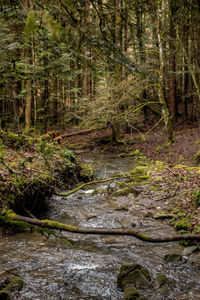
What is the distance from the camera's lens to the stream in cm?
371

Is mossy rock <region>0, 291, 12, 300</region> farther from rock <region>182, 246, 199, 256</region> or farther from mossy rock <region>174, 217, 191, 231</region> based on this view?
mossy rock <region>174, 217, 191, 231</region>

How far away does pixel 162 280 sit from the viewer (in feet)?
12.8

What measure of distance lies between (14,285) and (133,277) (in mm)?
1834

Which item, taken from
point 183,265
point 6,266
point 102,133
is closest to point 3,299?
point 6,266

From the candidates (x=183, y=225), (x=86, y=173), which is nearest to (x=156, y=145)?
(x=86, y=173)

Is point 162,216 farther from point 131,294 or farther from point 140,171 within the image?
point 140,171

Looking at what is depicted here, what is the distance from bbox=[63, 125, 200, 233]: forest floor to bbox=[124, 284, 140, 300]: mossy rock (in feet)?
7.03

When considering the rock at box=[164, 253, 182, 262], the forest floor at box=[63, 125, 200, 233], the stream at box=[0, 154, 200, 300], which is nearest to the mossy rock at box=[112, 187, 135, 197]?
the forest floor at box=[63, 125, 200, 233]

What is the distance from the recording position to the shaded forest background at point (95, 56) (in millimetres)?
2631

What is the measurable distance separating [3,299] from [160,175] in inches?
298

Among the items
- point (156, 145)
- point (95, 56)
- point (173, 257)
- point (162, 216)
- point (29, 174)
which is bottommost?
point (162, 216)

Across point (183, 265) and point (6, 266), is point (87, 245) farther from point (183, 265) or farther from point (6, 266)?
point (183, 265)

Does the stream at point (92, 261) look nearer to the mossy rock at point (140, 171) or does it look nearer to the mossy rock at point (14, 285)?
the mossy rock at point (14, 285)

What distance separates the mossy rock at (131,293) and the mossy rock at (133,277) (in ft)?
0.46
